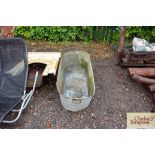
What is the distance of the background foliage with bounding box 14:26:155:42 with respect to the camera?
6.61 m

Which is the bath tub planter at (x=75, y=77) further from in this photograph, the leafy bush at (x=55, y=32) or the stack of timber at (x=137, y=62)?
the leafy bush at (x=55, y=32)

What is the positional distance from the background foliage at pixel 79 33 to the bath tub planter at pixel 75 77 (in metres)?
1.51

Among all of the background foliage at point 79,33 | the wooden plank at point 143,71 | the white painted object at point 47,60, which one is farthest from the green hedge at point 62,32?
the wooden plank at point 143,71

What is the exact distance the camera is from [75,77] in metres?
5.30

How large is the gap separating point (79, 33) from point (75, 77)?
194 centimetres

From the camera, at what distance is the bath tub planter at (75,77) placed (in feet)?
15.1

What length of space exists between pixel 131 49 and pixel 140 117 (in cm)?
186

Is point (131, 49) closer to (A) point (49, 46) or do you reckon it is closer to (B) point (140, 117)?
(B) point (140, 117)

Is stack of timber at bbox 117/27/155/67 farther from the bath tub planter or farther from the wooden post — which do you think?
the bath tub planter

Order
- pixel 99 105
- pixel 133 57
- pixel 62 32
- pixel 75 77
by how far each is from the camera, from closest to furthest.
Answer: pixel 99 105 → pixel 75 77 → pixel 133 57 → pixel 62 32

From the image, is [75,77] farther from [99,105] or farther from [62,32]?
[62,32]

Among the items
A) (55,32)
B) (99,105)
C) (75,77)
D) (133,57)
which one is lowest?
(99,105)

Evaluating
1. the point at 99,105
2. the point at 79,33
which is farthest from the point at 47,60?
the point at 79,33
